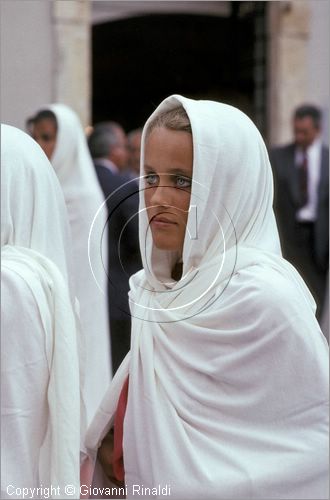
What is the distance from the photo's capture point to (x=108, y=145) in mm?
8852

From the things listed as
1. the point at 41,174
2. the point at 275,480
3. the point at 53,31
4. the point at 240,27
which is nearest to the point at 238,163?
the point at 41,174

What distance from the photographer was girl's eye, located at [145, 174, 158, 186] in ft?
10.8

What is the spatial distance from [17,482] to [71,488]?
0.13 m

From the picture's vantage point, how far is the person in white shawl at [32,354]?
321cm

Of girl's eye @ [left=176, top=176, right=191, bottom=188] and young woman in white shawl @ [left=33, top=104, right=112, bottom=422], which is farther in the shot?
young woman in white shawl @ [left=33, top=104, right=112, bottom=422]

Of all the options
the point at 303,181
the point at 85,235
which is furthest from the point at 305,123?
the point at 85,235

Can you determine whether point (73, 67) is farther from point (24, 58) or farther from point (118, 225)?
point (118, 225)

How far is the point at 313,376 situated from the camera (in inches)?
122

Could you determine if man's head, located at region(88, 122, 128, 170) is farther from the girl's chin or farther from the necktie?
the girl's chin

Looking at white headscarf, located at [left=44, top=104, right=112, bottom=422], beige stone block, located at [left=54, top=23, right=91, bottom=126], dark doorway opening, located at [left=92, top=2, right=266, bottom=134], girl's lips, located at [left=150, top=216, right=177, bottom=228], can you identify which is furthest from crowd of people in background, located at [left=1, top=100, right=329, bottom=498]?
dark doorway opening, located at [left=92, top=2, right=266, bottom=134]

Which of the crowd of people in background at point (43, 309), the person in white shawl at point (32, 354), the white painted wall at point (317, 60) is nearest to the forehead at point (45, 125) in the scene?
the crowd of people in background at point (43, 309)

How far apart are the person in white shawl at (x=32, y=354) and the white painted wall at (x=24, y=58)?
4.53ft

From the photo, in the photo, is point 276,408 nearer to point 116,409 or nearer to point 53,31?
point 116,409

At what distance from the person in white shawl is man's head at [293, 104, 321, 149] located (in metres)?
6.82
